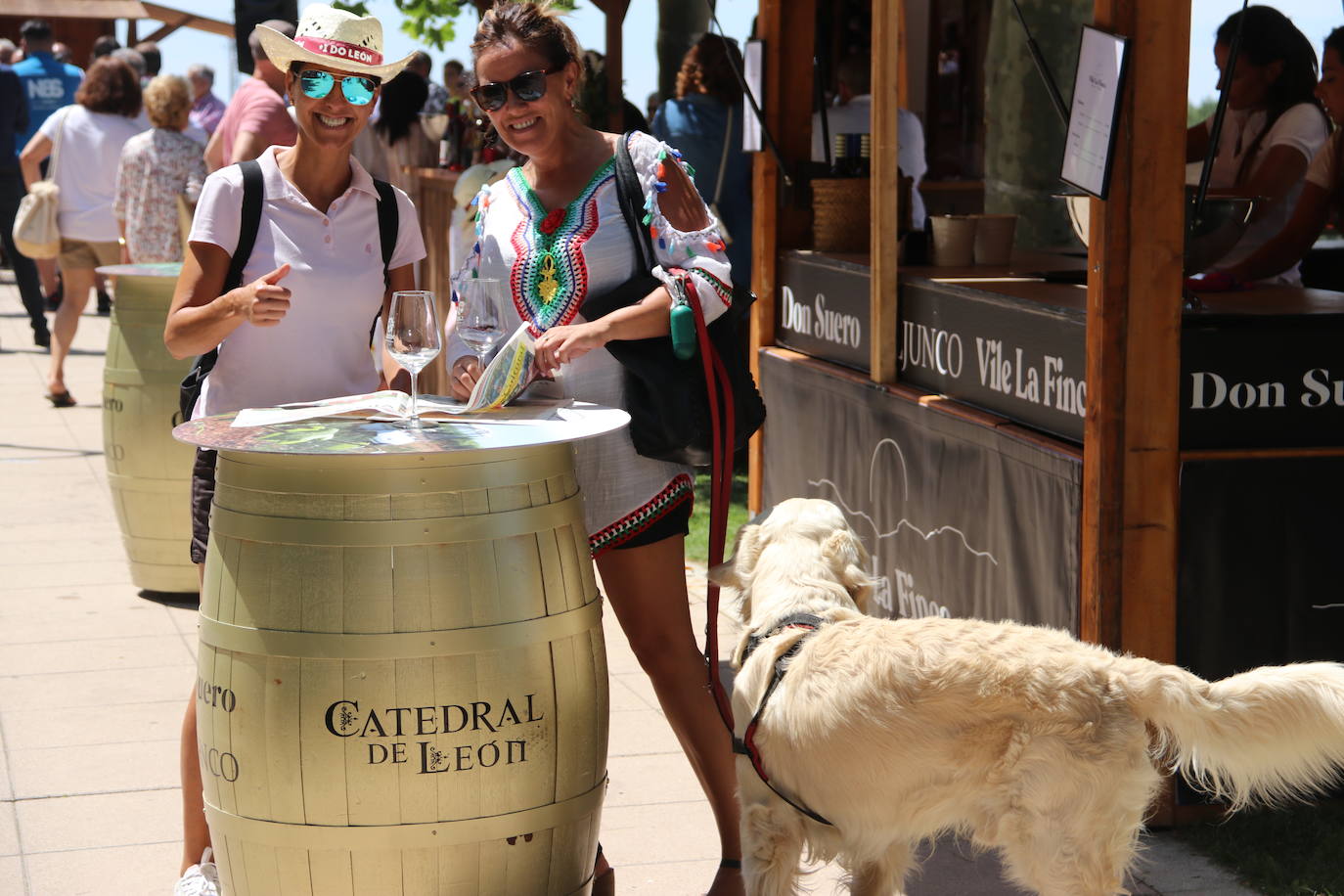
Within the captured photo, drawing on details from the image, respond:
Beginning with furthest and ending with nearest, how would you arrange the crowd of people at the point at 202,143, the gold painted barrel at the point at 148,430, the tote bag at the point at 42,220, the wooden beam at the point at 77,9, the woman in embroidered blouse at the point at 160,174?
the wooden beam at the point at 77,9 < the tote bag at the point at 42,220 < the woman in embroidered blouse at the point at 160,174 < the crowd of people at the point at 202,143 < the gold painted barrel at the point at 148,430

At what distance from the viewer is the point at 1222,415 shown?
13.1ft

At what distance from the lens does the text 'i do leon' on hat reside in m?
3.34

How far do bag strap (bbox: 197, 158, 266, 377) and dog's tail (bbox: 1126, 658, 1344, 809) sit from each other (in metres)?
2.09

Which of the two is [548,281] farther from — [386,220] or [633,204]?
[386,220]

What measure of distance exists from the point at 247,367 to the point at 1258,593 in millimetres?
2640

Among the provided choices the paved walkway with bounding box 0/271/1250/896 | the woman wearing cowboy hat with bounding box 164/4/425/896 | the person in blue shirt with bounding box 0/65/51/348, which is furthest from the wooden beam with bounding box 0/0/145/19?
the woman wearing cowboy hat with bounding box 164/4/425/896

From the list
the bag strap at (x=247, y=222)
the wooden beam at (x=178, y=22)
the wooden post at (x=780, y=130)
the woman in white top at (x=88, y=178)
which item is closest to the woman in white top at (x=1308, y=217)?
the wooden post at (x=780, y=130)

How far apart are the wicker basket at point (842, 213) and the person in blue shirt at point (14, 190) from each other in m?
9.06

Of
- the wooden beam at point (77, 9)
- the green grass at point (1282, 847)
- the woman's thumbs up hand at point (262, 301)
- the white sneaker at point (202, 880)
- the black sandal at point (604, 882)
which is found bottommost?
the green grass at point (1282, 847)

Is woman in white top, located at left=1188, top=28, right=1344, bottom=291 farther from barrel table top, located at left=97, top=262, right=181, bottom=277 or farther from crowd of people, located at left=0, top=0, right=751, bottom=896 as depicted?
barrel table top, located at left=97, top=262, right=181, bottom=277

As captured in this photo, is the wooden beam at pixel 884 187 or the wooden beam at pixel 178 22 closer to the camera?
the wooden beam at pixel 884 187

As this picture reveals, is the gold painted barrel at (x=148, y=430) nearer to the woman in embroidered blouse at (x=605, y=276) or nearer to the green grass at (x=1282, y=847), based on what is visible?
the woman in embroidered blouse at (x=605, y=276)

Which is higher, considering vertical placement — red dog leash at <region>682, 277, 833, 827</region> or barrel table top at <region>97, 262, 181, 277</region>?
barrel table top at <region>97, 262, 181, 277</region>

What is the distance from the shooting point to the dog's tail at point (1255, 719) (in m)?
2.74
